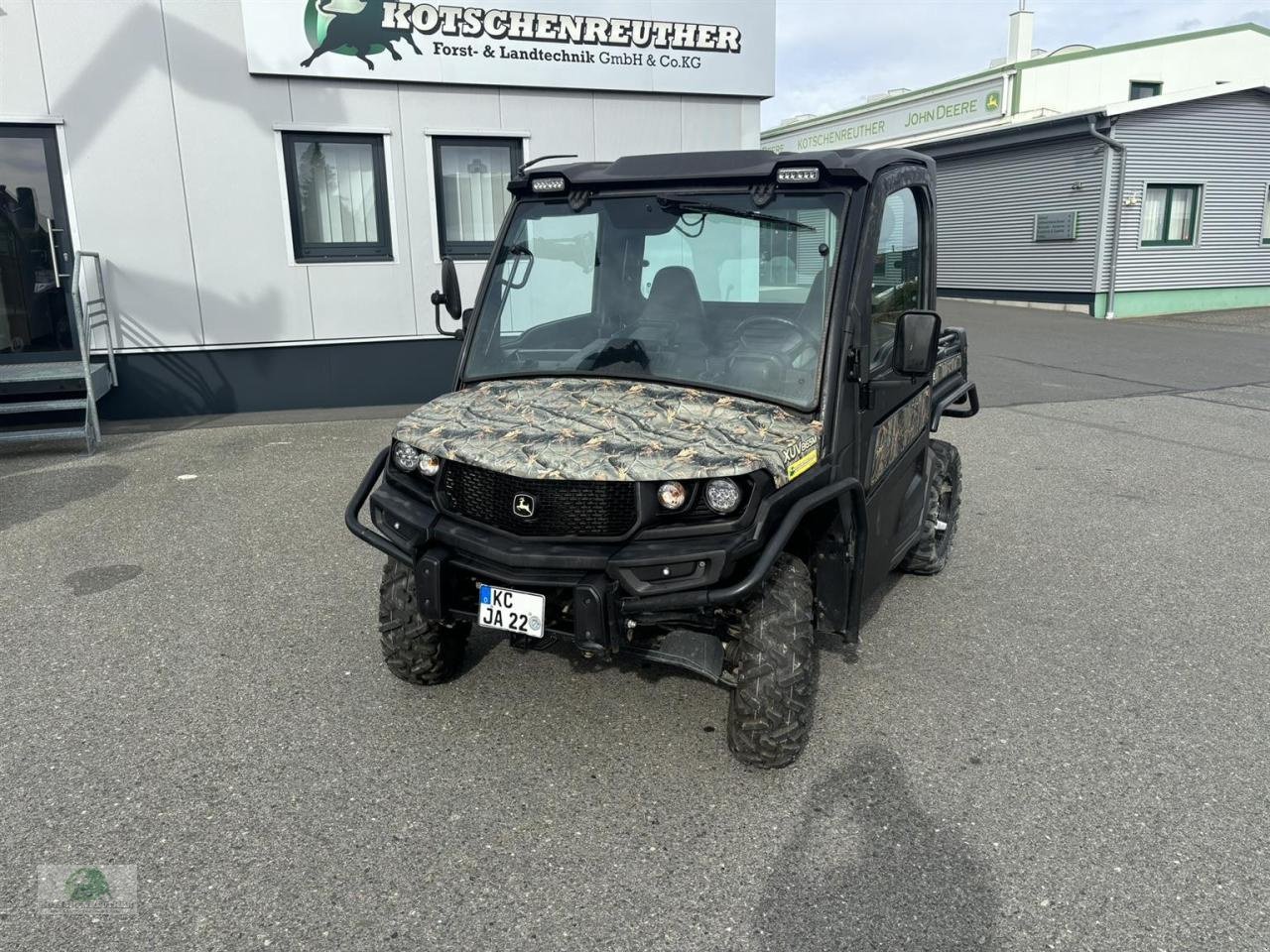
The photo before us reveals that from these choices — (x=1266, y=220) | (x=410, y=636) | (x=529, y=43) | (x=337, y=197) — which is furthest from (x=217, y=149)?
(x=1266, y=220)

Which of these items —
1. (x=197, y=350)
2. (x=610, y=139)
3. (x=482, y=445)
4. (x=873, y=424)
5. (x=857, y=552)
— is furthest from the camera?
(x=610, y=139)

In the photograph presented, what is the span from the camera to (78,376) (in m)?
8.99

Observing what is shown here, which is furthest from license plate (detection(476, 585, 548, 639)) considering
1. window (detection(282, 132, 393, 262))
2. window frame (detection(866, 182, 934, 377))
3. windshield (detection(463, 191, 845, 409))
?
window (detection(282, 132, 393, 262))

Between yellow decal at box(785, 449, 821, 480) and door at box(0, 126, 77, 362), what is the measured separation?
8.94 meters

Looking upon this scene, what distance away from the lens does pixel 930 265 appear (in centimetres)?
469

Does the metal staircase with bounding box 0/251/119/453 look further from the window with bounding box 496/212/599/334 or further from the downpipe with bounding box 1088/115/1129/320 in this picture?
the downpipe with bounding box 1088/115/1129/320

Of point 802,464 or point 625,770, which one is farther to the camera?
point 625,770

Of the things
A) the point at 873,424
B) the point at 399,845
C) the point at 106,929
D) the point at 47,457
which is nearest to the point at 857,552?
the point at 873,424

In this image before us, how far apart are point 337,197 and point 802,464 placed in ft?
28.2

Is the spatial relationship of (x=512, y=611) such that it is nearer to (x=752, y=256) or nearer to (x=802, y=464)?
(x=802, y=464)

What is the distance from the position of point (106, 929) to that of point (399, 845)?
0.79m

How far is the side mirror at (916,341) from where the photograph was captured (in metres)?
3.45

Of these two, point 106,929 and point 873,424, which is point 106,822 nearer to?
point 106,929

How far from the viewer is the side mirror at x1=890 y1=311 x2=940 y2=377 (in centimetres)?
345
